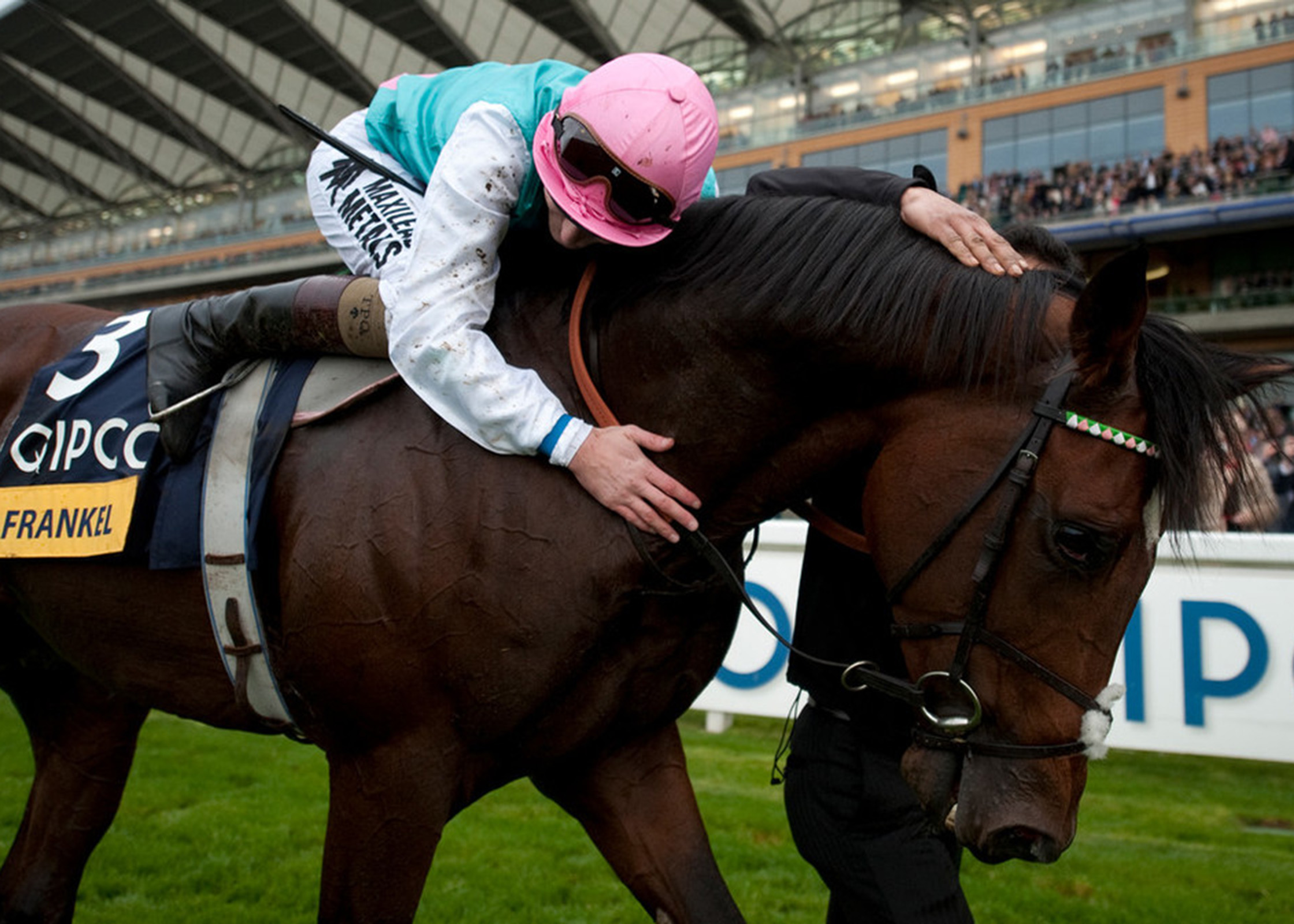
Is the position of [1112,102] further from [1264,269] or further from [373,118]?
[373,118]

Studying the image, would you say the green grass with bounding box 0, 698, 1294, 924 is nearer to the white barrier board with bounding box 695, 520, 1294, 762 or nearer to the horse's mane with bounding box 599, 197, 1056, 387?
the white barrier board with bounding box 695, 520, 1294, 762

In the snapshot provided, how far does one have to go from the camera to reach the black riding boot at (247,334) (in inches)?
87.3

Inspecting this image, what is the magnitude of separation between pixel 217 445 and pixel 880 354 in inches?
53.6

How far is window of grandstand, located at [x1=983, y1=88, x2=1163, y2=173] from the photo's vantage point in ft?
94.8

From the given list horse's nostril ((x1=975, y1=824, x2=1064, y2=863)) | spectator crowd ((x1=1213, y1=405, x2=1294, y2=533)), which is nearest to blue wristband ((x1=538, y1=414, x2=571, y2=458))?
horse's nostril ((x1=975, y1=824, x2=1064, y2=863))

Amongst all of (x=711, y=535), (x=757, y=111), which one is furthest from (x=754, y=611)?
(x=757, y=111)

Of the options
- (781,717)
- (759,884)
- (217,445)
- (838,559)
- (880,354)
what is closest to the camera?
(880,354)

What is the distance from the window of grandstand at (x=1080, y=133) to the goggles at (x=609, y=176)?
1201 inches

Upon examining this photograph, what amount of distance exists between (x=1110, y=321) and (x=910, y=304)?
348 millimetres

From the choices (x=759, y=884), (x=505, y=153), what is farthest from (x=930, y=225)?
(x=759, y=884)

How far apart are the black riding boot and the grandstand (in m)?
20.5

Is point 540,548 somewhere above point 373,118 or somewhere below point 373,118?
below

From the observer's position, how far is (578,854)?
4.44 metres

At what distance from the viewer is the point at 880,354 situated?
1933mm
